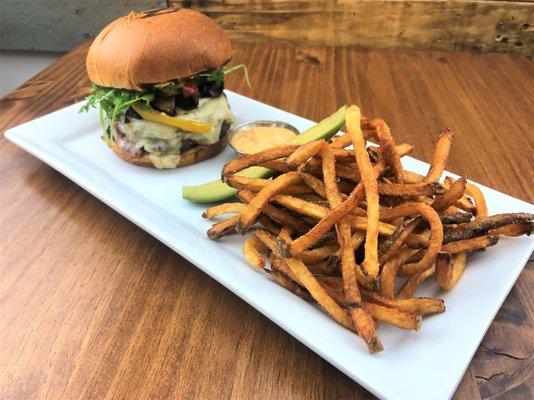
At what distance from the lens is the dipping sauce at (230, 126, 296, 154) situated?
1948 millimetres

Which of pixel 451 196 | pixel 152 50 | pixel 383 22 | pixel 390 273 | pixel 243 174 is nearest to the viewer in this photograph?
pixel 390 273

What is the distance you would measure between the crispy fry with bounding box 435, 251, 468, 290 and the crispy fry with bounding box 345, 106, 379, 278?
0.16 m

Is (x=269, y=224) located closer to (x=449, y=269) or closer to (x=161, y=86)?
(x=449, y=269)

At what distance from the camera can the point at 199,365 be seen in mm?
1099

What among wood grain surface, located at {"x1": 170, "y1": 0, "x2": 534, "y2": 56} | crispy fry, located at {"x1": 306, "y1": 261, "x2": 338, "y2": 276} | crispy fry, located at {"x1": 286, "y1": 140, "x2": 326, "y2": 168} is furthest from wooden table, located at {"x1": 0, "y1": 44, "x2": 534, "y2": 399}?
wood grain surface, located at {"x1": 170, "y1": 0, "x2": 534, "y2": 56}

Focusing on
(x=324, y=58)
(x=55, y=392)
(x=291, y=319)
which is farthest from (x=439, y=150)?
(x=324, y=58)

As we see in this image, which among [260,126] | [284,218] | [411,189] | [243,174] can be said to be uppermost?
[411,189]

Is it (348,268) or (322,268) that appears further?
(322,268)

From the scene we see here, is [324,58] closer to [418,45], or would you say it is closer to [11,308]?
[418,45]

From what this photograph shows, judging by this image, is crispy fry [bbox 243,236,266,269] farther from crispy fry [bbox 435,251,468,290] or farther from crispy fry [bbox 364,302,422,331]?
crispy fry [bbox 435,251,468,290]

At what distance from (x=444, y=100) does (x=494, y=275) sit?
1.48m

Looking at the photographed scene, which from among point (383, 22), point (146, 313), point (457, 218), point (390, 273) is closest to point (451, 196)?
point (457, 218)

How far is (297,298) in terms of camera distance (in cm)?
118

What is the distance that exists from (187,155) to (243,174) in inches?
15.8
